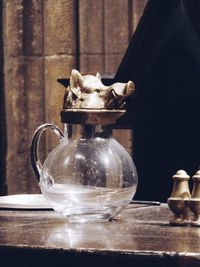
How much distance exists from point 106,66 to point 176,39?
552mm

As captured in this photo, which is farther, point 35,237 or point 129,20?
point 129,20

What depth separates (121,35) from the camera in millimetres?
3203

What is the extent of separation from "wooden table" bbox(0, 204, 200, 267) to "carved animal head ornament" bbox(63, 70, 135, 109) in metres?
0.20

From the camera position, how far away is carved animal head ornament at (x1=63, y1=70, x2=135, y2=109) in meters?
1.40

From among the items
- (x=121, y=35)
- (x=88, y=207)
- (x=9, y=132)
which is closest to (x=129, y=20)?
(x=121, y=35)

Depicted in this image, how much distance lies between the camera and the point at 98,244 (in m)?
1.12

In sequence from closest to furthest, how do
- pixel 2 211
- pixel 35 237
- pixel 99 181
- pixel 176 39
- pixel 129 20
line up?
pixel 35 237 < pixel 99 181 < pixel 2 211 < pixel 176 39 < pixel 129 20

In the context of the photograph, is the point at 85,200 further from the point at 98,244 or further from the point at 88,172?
the point at 98,244

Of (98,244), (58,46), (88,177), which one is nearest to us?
(98,244)

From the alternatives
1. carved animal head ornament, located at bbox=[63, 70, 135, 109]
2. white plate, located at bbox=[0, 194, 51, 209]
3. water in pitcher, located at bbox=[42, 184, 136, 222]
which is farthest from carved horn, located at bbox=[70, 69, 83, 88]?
white plate, located at bbox=[0, 194, 51, 209]

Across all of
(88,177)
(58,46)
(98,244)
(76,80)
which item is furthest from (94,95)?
(58,46)

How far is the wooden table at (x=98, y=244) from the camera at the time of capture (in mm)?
1061

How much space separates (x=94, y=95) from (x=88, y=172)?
0.45ft

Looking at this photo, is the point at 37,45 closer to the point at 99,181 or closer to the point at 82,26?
the point at 82,26
